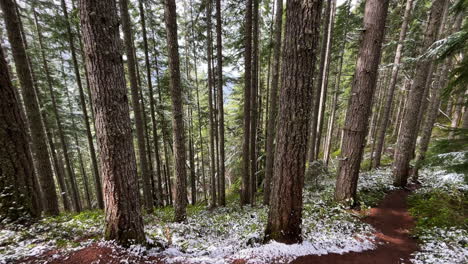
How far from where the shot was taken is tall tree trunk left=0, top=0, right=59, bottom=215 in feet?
16.1

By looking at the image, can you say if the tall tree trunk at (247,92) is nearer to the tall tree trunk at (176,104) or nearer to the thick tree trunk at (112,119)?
the tall tree trunk at (176,104)

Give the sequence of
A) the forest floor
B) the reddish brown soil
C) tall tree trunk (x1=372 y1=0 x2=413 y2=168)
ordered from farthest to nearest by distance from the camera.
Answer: tall tree trunk (x1=372 y1=0 x2=413 y2=168), the forest floor, the reddish brown soil

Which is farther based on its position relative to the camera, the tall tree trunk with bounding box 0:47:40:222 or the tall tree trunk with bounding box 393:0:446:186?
the tall tree trunk with bounding box 393:0:446:186

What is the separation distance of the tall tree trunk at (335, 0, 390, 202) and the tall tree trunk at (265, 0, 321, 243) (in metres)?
3.04

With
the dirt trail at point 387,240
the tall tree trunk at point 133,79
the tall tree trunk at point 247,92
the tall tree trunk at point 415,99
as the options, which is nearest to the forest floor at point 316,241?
the dirt trail at point 387,240

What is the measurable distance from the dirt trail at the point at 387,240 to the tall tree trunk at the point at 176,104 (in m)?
4.35

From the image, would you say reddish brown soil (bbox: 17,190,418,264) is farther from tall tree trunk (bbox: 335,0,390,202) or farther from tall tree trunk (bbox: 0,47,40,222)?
tall tree trunk (bbox: 0,47,40,222)

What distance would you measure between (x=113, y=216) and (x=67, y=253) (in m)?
0.88

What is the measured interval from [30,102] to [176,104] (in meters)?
4.11

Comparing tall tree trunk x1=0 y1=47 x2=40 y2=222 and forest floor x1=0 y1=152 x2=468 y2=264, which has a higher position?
tall tree trunk x1=0 y1=47 x2=40 y2=222

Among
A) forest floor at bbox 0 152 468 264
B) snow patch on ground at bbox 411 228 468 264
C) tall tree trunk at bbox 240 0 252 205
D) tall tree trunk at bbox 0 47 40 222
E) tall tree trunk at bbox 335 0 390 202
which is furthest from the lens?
tall tree trunk at bbox 240 0 252 205

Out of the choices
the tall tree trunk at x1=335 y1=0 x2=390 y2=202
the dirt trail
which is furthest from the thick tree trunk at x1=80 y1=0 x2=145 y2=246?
the tall tree trunk at x1=335 y1=0 x2=390 y2=202

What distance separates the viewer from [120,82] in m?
3.22

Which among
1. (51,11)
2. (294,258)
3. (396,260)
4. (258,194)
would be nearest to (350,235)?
(396,260)
